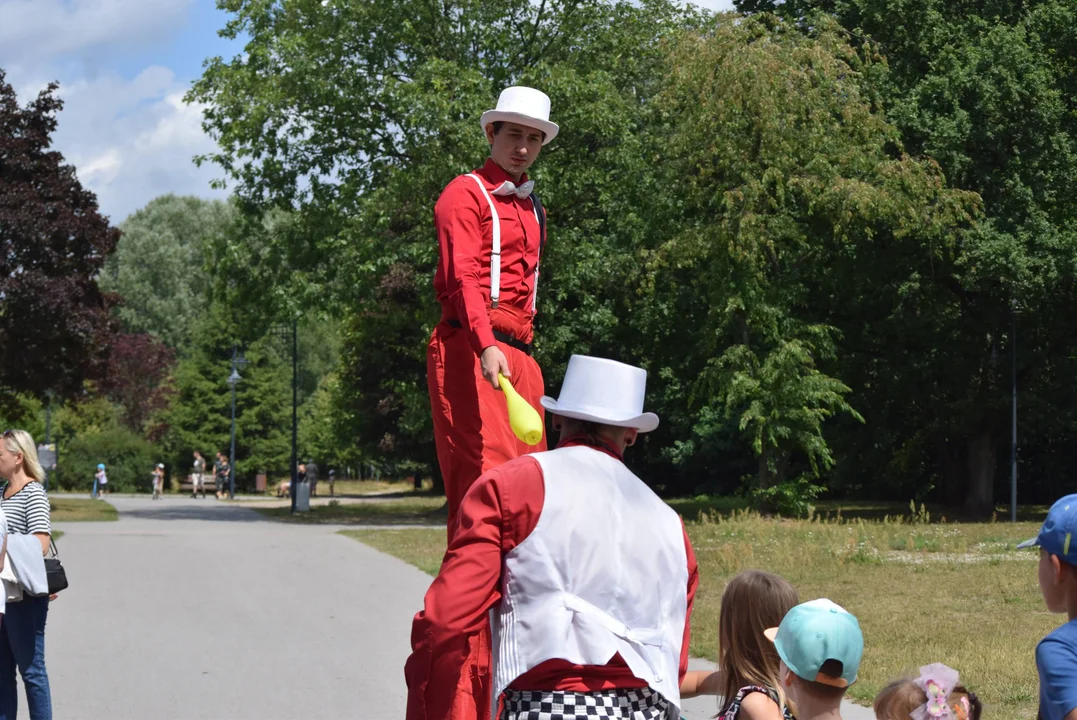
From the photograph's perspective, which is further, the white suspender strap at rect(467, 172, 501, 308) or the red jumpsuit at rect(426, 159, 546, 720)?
the white suspender strap at rect(467, 172, 501, 308)

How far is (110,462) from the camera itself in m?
65.1

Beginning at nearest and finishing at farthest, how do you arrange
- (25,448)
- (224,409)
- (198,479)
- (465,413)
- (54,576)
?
(465,413) < (54,576) < (25,448) < (198,479) < (224,409)

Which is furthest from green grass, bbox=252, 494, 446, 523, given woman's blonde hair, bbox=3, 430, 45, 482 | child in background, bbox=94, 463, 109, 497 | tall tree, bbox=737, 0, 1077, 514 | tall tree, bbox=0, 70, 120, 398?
woman's blonde hair, bbox=3, 430, 45, 482

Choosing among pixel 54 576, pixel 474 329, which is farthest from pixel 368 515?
pixel 474 329

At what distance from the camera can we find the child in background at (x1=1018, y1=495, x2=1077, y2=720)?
354 cm

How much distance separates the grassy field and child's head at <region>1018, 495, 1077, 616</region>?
11.7 ft

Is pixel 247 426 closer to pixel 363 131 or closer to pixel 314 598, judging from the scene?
pixel 363 131

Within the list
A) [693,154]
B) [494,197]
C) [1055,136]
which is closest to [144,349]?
[693,154]

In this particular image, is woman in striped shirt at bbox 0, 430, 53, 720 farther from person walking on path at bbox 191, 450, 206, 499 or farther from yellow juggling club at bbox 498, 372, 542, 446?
person walking on path at bbox 191, 450, 206, 499

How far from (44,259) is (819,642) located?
33408mm

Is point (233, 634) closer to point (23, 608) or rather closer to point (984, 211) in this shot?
point (23, 608)

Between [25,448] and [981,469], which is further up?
[25,448]

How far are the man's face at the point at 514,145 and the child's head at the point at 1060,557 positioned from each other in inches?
101

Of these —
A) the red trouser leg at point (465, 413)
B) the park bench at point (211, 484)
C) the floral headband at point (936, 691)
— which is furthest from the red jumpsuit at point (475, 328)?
the park bench at point (211, 484)
